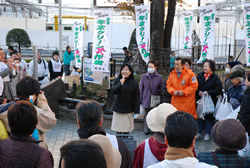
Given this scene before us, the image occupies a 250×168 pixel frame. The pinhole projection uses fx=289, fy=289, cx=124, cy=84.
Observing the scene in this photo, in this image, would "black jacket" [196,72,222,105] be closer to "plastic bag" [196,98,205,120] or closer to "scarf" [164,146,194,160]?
"plastic bag" [196,98,205,120]

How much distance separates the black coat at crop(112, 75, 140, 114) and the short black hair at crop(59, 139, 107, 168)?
13.1 feet

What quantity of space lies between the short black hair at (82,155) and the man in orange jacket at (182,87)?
4609 millimetres

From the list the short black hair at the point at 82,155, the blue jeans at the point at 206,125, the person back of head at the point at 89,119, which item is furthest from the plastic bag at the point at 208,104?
the short black hair at the point at 82,155

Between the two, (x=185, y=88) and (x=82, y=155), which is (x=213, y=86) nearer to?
(x=185, y=88)

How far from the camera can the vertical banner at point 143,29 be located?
8.31m

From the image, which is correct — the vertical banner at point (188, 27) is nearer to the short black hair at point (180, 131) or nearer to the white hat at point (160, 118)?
the white hat at point (160, 118)

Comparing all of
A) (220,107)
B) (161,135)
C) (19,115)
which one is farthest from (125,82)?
(19,115)

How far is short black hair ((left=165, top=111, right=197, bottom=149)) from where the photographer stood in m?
2.11

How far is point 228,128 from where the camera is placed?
240 centimetres

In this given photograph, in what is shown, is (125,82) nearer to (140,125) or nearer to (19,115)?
(140,125)

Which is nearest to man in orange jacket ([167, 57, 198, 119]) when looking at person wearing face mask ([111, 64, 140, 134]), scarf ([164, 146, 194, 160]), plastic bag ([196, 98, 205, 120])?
plastic bag ([196, 98, 205, 120])

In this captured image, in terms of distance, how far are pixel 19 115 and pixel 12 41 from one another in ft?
82.9

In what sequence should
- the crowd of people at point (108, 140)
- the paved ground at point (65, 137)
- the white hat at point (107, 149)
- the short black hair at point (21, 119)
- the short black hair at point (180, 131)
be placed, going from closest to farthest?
the crowd of people at point (108, 140)
the short black hair at point (180, 131)
the white hat at point (107, 149)
the short black hair at point (21, 119)
the paved ground at point (65, 137)

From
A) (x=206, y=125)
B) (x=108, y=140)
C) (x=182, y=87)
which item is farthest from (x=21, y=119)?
(x=206, y=125)
